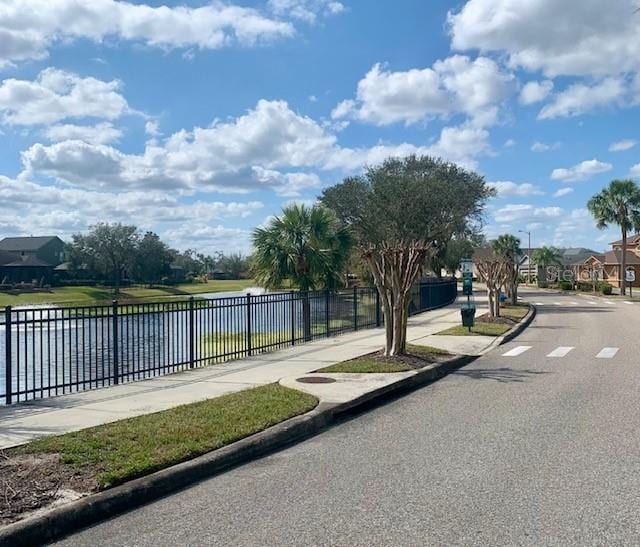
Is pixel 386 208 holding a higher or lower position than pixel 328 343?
higher

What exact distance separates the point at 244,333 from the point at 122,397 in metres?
6.22

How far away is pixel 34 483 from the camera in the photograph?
18.3ft

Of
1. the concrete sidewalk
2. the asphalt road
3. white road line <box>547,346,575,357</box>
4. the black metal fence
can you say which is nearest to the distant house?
the black metal fence

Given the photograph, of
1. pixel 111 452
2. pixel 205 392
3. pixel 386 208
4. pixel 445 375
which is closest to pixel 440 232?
pixel 386 208

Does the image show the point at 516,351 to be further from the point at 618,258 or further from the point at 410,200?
the point at 618,258

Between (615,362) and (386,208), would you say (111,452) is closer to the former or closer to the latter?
(615,362)

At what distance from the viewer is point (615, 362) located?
47.5 ft

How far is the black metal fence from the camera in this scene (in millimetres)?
10742

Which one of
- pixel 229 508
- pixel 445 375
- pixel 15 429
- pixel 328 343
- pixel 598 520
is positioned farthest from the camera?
pixel 328 343

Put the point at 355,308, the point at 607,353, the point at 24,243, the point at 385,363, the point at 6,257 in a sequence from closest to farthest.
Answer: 1. the point at 385,363
2. the point at 607,353
3. the point at 355,308
4. the point at 6,257
5. the point at 24,243

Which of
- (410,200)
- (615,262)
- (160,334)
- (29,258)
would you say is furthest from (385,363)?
(615,262)

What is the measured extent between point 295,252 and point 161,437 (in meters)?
16.0

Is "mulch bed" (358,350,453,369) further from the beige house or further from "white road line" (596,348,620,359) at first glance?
the beige house

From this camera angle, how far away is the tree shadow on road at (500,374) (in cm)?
1224
